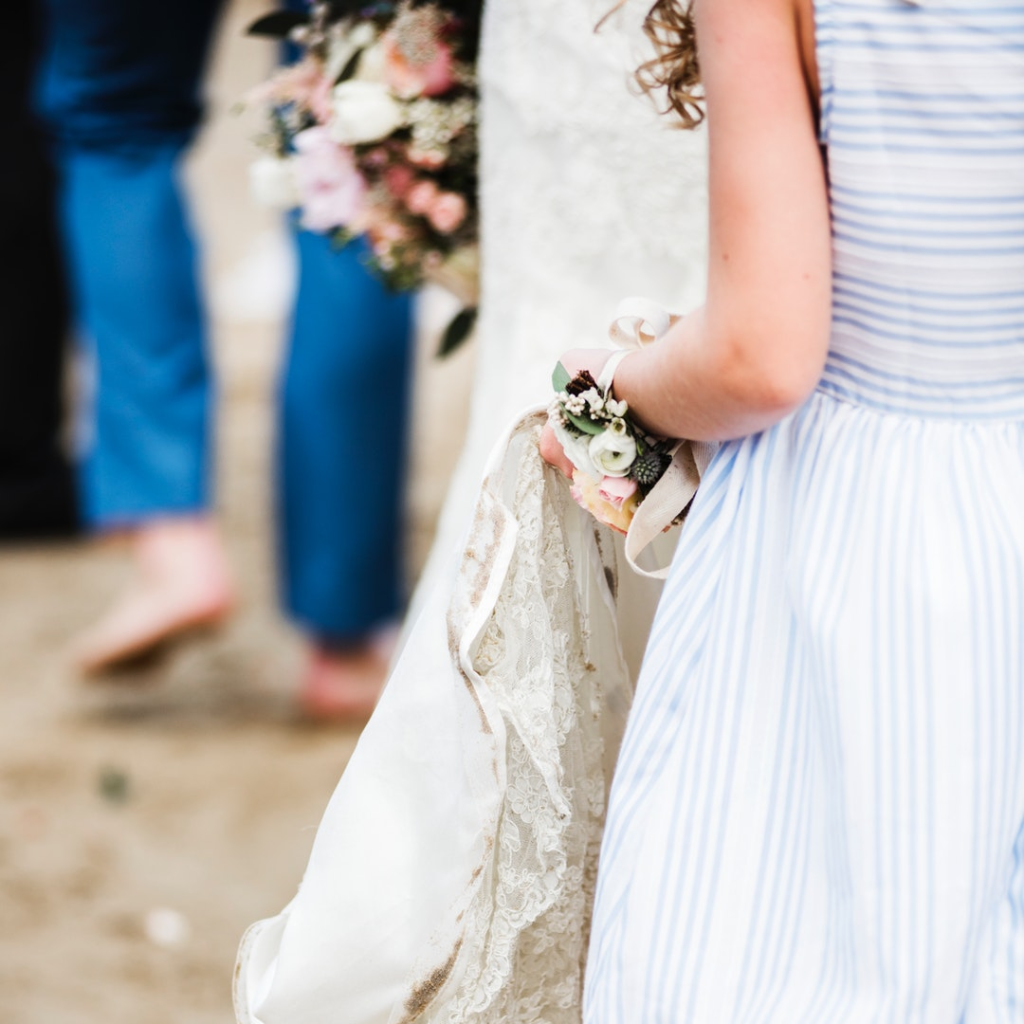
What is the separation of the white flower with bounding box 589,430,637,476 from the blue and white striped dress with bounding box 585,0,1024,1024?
0.10 metres

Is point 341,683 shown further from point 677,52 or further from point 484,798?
Result: point 677,52

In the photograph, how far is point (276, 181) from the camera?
5.82 feet

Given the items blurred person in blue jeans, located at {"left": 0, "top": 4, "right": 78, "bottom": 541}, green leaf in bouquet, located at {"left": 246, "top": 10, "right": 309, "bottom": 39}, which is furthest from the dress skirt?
blurred person in blue jeans, located at {"left": 0, "top": 4, "right": 78, "bottom": 541}

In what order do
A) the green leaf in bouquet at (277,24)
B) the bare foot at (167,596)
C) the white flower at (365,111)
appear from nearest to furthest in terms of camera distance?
the white flower at (365,111) < the green leaf in bouquet at (277,24) < the bare foot at (167,596)

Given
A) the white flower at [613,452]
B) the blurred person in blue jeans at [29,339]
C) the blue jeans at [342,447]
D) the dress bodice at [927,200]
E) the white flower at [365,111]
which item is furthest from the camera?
the blurred person in blue jeans at [29,339]

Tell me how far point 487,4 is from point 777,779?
0.90 m

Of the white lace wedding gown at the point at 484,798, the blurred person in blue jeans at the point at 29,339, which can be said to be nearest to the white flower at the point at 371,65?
the white lace wedding gown at the point at 484,798

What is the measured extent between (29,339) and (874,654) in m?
3.24

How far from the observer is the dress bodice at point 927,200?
34.7 inches

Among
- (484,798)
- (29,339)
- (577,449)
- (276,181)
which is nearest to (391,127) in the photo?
(276,181)

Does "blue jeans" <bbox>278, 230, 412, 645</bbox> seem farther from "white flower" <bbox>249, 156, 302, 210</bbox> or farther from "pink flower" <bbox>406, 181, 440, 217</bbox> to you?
"pink flower" <bbox>406, 181, 440, 217</bbox>

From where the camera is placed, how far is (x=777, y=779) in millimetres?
993

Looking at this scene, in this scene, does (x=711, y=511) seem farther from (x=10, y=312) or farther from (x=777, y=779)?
(x=10, y=312)

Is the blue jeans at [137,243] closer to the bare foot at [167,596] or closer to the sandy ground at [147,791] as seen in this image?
the bare foot at [167,596]
